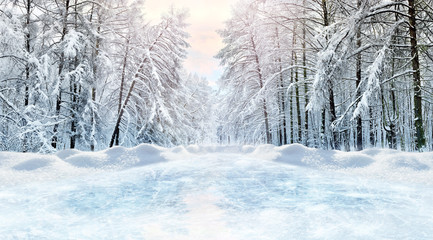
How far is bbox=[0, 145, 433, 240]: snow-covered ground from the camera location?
2.91 m

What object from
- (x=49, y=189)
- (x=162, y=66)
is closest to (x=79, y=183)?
(x=49, y=189)

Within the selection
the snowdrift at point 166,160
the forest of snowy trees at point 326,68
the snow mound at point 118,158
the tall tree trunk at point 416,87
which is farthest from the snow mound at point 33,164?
the tall tree trunk at point 416,87

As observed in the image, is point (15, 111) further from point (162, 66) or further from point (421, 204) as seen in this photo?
point (421, 204)

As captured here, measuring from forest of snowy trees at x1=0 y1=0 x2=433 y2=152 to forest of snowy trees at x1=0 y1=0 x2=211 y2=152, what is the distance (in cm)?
6

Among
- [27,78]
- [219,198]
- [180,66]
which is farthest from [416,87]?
[27,78]

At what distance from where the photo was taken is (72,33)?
39.5 ft

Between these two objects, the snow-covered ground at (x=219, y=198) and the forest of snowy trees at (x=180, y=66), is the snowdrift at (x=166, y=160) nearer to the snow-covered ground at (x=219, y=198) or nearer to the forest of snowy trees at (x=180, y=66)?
the snow-covered ground at (x=219, y=198)

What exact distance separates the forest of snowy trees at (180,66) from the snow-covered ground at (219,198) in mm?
2695

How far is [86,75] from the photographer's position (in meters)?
12.8

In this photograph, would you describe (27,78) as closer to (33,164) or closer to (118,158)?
(118,158)

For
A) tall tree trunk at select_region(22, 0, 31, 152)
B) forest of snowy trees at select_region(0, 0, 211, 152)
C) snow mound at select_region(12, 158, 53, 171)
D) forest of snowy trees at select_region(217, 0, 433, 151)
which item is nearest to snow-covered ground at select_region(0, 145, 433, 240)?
snow mound at select_region(12, 158, 53, 171)

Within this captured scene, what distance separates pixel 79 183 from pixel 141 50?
1128cm

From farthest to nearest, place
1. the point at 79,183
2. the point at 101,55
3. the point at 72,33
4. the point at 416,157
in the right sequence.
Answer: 1. the point at 101,55
2. the point at 72,33
3. the point at 416,157
4. the point at 79,183

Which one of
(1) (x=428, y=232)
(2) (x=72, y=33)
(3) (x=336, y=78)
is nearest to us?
(1) (x=428, y=232)
